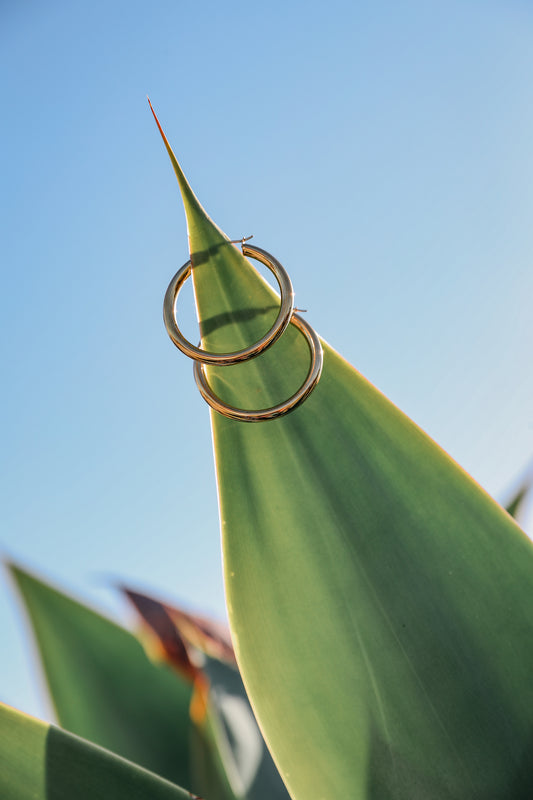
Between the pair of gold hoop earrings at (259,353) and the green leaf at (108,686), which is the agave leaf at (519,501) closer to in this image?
the pair of gold hoop earrings at (259,353)

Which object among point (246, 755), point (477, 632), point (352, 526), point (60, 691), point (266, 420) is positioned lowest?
point (246, 755)

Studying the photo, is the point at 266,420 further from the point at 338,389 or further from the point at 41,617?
the point at 41,617

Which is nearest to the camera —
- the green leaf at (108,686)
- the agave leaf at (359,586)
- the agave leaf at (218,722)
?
the agave leaf at (359,586)

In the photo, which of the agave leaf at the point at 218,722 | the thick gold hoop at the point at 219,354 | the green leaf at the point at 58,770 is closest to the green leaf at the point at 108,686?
the agave leaf at the point at 218,722

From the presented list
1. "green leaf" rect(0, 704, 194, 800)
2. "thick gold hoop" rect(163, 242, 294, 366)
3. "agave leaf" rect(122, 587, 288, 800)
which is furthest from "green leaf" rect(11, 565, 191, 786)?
"thick gold hoop" rect(163, 242, 294, 366)

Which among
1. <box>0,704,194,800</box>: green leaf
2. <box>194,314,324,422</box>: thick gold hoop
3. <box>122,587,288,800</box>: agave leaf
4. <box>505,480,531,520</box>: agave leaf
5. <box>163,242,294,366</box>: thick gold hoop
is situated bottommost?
<box>122,587,288,800</box>: agave leaf

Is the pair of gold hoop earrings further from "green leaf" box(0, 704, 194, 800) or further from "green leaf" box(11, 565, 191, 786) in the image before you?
"green leaf" box(11, 565, 191, 786)

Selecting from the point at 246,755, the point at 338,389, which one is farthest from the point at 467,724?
the point at 246,755
